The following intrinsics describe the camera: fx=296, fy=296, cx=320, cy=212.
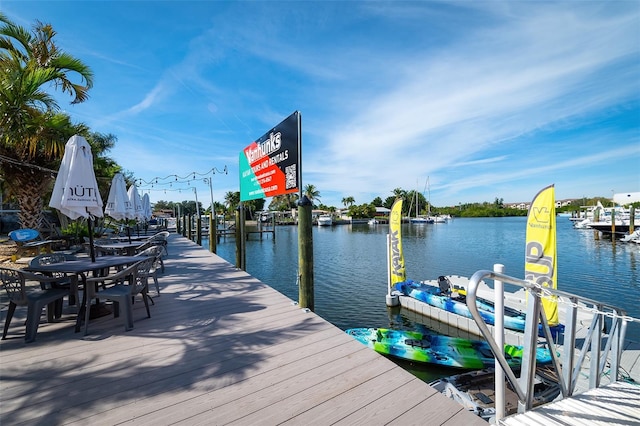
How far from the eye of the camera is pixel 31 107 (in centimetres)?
754

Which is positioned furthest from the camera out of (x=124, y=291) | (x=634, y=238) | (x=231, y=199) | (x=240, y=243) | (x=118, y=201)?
(x=231, y=199)

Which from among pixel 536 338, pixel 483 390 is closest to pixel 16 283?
pixel 536 338

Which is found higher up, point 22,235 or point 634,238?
point 22,235

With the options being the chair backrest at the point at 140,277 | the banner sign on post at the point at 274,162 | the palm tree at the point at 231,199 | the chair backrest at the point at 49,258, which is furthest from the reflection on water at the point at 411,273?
the palm tree at the point at 231,199

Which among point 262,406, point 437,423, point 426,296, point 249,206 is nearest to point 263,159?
point 262,406

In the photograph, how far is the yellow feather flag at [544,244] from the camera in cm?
632

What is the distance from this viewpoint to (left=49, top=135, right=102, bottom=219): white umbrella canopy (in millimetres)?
4145

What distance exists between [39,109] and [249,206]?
58.3 meters

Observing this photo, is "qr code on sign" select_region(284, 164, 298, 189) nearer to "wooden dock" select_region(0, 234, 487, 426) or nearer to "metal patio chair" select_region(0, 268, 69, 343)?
"wooden dock" select_region(0, 234, 487, 426)

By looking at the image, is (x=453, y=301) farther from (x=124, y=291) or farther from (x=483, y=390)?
(x=124, y=291)

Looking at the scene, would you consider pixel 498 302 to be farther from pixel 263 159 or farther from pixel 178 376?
pixel 263 159

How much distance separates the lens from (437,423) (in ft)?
6.45

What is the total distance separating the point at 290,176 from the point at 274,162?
2.20 ft

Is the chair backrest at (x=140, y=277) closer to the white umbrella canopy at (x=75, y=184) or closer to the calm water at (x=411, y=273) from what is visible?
the white umbrella canopy at (x=75, y=184)
